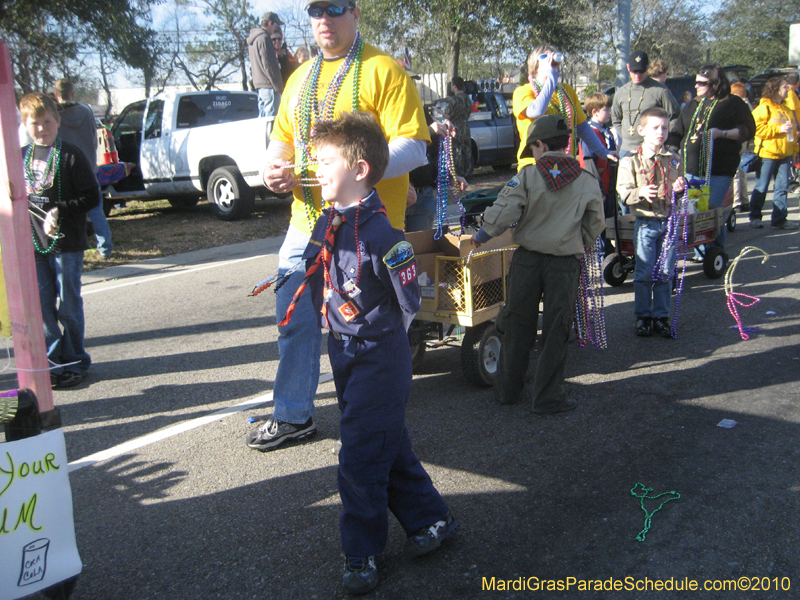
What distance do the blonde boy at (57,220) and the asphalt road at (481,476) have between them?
1.26 ft

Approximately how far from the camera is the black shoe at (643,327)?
5.87 metres

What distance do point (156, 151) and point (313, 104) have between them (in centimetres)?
1028

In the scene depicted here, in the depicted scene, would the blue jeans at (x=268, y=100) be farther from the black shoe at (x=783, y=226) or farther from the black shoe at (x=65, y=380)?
the black shoe at (x=783, y=226)

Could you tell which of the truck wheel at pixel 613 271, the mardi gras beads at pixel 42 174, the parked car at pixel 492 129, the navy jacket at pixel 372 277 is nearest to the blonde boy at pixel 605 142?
the truck wheel at pixel 613 271

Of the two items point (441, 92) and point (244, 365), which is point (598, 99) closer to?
point (244, 365)

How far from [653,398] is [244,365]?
2987 millimetres

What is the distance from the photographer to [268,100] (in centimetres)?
1063

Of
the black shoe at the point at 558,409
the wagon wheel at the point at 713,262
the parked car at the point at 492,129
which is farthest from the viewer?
the parked car at the point at 492,129

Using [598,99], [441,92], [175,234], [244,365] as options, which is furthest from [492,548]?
[441,92]

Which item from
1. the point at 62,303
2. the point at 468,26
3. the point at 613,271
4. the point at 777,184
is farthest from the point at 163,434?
the point at 468,26

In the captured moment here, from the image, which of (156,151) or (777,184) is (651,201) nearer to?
(777,184)

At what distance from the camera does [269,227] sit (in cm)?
1225

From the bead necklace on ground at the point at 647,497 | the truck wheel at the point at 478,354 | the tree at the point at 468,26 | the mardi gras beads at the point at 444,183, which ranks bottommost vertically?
the bead necklace on ground at the point at 647,497

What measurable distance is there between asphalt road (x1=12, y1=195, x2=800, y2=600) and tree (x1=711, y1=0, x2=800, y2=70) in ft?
155
